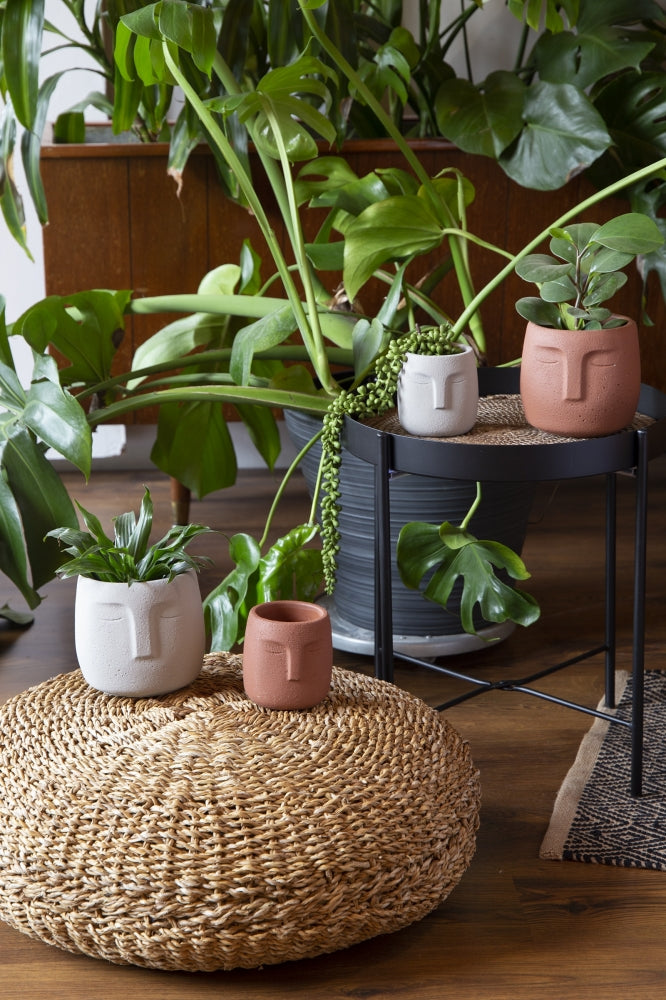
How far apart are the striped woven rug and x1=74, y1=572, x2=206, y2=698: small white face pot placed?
0.46 meters

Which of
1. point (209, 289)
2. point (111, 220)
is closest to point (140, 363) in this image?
point (209, 289)

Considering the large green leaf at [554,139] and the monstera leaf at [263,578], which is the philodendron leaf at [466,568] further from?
the large green leaf at [554,139]

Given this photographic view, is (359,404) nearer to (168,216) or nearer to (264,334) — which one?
(264,334)

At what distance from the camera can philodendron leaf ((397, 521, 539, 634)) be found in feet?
4.86

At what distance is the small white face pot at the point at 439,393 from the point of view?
4.58ft

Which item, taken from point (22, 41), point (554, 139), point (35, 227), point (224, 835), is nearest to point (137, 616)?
point (224, 835)

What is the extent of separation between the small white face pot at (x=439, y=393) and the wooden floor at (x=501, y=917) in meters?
0.44

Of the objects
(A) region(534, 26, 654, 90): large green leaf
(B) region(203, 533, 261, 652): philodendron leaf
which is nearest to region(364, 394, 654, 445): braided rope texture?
(B) region(203, 533, 261, 652): philodendron leaf

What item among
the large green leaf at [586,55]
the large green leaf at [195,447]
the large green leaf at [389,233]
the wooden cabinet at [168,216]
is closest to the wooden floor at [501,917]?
the large green leaf at [195,447]

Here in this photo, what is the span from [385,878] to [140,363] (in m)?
1.20

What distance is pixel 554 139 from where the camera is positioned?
2.02 m

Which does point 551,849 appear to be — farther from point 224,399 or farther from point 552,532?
point 552,532

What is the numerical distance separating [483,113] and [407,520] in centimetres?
78

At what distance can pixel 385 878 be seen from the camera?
3.64ft
